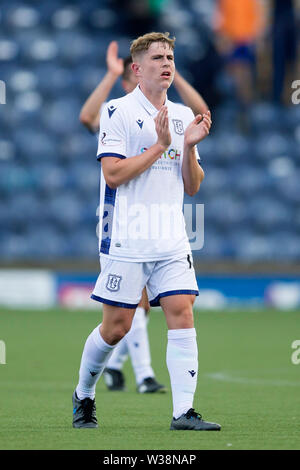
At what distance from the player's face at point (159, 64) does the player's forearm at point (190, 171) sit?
40cm

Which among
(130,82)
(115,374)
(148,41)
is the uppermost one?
(130,82)

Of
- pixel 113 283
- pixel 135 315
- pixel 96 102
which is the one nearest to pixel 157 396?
pixel 135 315

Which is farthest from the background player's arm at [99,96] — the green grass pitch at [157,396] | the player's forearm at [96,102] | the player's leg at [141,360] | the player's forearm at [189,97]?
the green grass pitch at [157,396]

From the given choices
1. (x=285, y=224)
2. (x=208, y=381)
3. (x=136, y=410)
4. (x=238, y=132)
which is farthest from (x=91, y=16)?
(x=136, y=410)

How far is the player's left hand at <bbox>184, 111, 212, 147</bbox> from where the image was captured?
5.58m

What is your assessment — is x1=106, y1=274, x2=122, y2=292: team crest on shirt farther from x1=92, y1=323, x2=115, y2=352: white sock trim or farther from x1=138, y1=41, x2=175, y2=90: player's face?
x1=138, y1=41, x2=175, y2=90: player's face

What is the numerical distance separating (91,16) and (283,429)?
60.3 ft

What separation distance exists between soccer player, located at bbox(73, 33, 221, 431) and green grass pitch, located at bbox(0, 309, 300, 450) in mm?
336

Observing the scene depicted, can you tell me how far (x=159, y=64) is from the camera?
5676 millimetres

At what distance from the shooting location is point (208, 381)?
855 cm

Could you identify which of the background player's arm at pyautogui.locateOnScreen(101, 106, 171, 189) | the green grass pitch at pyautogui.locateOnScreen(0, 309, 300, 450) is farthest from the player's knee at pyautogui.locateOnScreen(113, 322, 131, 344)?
the background player's arm at pyautogui.locateOnScreen(101, 106, 171, 189)

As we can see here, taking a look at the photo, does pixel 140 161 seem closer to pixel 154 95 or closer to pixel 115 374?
pixel 154 95

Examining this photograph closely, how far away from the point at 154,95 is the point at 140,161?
519 millimetres

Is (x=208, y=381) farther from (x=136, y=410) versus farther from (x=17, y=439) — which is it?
(x=17, y=439)
